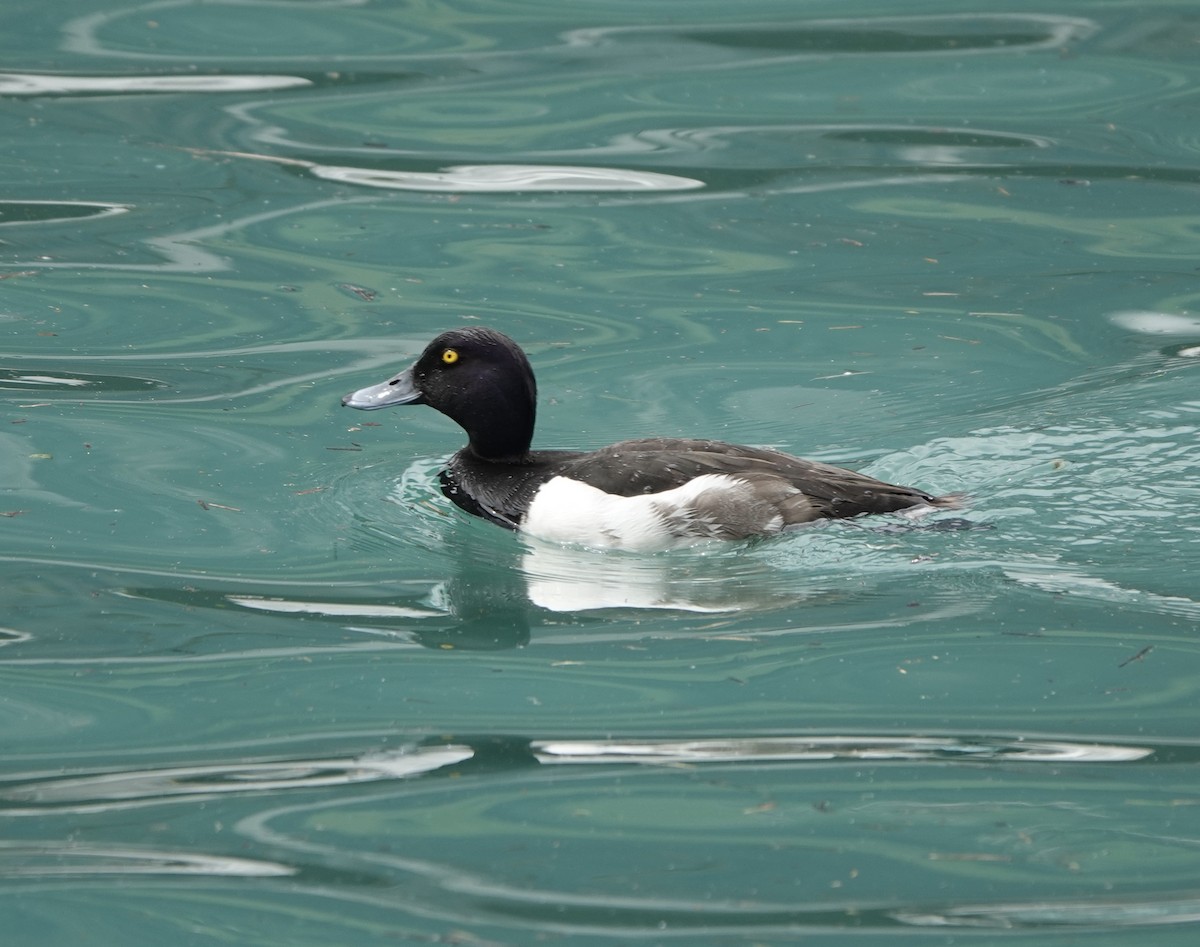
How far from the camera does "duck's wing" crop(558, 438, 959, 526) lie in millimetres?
7328

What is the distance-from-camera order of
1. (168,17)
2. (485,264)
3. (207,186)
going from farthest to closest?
(168,17), (207,186), (485,264)

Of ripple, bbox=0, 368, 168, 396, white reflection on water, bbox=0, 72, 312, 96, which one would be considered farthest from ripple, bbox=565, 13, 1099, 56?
ripple, bbox=0, 368, 168, 396

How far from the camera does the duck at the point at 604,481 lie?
731cm

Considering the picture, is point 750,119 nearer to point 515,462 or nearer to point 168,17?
point 168,17

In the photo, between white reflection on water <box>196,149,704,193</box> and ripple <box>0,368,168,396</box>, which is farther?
white reflection on water <box>196,149,704,193</box>

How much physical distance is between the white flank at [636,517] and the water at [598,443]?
17cm

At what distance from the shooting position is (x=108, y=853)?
504cm

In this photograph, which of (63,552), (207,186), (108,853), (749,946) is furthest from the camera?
(207,186)

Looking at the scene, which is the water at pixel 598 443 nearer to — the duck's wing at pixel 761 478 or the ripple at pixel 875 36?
the ripple at pixel 875 36

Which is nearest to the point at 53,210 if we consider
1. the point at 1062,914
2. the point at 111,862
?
the point at 111,862

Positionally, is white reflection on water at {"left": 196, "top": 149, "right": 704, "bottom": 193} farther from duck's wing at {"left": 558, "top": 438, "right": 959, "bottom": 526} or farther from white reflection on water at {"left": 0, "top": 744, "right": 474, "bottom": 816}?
white reflection on water at {"left": 0, "top": 744, "right": 474, "bottom": 816}

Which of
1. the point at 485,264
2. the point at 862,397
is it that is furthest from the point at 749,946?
the point at 485,264

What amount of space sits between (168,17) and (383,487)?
6260mm

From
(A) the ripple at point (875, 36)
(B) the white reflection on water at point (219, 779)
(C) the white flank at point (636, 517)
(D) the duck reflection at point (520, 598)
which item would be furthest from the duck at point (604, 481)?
(A) the ripple at point (875, 36)
